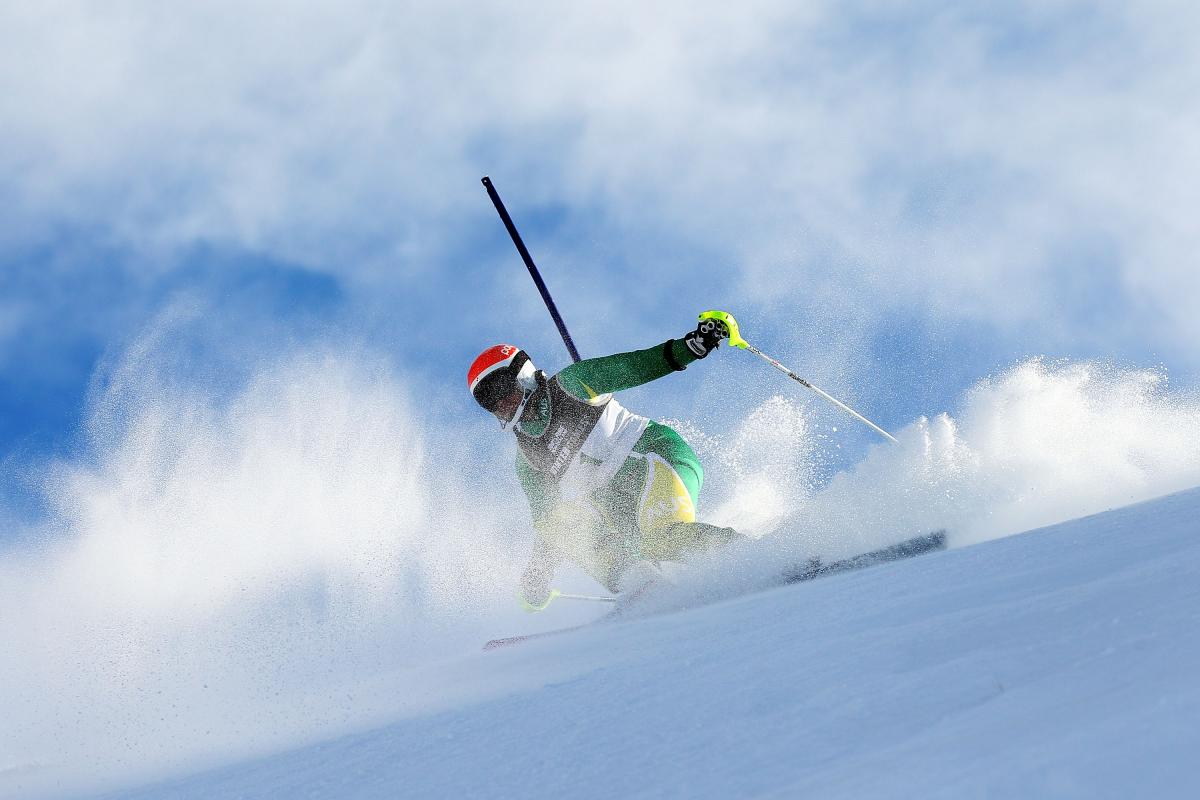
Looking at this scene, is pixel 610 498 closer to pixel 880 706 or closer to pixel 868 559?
pixel 868 559

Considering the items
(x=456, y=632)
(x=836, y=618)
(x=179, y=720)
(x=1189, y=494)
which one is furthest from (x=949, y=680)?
(x=456, y=632)

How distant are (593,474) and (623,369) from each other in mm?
993

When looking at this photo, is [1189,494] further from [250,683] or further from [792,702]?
[250,683]

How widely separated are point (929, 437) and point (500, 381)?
9.46 ft

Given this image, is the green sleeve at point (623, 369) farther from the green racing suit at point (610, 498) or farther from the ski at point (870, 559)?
the ski at point (870, 559)

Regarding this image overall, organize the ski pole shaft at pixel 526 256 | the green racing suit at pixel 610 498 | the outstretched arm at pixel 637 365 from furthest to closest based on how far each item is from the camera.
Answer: the ski pole shaft at pixel 526 256 < the green racing suit at pixel 610 498 < the outstretched arm at pixel 637 365

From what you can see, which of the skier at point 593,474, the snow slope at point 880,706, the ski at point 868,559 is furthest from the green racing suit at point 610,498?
the snow slope at point 880,706

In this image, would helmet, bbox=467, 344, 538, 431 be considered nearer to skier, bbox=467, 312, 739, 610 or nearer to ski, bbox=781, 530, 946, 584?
skier, bbox=467, 312, 739, 610

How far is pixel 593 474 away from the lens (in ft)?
21.2

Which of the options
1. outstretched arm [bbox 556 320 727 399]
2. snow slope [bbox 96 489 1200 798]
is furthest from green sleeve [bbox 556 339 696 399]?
snow slope [bbox 96 489 1200 798]

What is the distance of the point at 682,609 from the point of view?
486 cm

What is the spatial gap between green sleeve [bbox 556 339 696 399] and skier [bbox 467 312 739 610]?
1 centimetres

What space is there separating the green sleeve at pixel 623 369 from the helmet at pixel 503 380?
25 centimetres

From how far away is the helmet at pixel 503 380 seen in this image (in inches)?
246
